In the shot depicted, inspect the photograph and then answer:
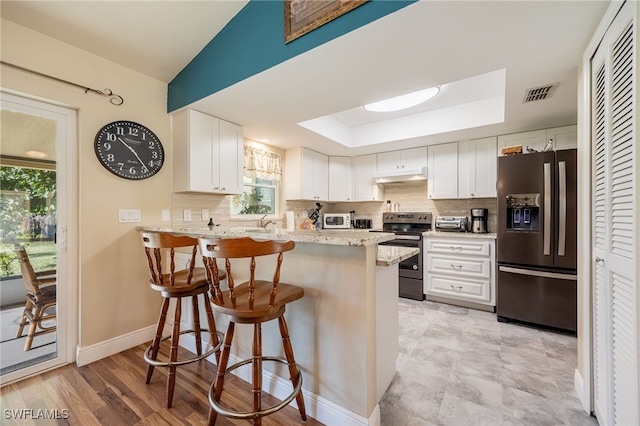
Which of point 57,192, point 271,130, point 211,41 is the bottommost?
point 57,192

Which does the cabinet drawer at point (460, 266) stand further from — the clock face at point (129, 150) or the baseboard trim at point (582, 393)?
the clock face at point (129, 150)

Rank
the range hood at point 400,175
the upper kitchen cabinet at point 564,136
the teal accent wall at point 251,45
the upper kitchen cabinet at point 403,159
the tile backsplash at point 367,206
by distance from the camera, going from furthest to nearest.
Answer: the upper kitchen cabinet at point 403,159, the range hood at point 400,175, the upper kitchen cabinet at point 564,136, the tile backsplash at point 367,206, the teal accent wall at point 251,45

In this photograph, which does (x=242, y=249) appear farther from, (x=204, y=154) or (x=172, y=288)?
(x=204, y=154)

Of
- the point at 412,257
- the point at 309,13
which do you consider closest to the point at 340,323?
the point at 309,13

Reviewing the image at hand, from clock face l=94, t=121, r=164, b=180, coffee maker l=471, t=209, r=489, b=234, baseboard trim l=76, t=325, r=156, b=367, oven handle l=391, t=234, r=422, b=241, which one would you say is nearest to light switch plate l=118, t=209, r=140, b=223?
clock face l=94, t=121, r=164, b=180

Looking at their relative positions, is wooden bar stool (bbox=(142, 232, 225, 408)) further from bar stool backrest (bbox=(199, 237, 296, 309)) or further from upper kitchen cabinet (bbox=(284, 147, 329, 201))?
upper kitchen cabinet (bbox=(284, 147, 329, 201))

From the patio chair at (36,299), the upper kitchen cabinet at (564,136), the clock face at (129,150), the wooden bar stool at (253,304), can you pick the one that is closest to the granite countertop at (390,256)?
the wooden bar stool at (253,304)

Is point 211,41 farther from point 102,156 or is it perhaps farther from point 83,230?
point 83,230

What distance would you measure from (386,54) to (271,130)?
72.3 inches

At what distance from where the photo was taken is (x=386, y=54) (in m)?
1.68

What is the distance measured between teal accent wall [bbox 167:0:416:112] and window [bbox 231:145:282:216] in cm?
117

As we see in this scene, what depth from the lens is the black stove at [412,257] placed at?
3.63 meters

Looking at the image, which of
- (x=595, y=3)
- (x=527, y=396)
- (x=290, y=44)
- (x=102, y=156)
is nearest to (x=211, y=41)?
(x=290, y=44)

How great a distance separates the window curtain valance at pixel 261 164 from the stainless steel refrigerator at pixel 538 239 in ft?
9.36
